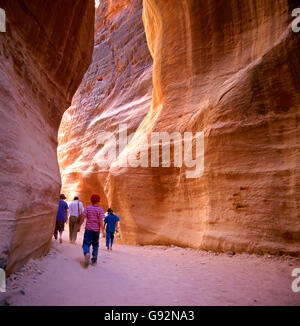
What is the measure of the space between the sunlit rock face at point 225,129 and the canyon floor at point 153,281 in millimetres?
935

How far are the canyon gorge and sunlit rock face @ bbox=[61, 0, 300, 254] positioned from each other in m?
0.03

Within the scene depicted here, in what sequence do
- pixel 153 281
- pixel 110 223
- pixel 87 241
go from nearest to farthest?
pixel 153 281 < pixel 87 241 < pixel 110 223

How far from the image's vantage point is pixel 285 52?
5262mm

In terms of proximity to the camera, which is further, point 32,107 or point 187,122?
point 187,122

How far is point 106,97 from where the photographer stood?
1962 centimetres

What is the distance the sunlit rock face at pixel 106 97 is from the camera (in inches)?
639

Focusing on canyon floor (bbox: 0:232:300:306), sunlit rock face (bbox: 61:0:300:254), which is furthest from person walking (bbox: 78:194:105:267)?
sunlit rock face (bbox: 61:0:300:254)

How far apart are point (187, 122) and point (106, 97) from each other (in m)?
14.1
